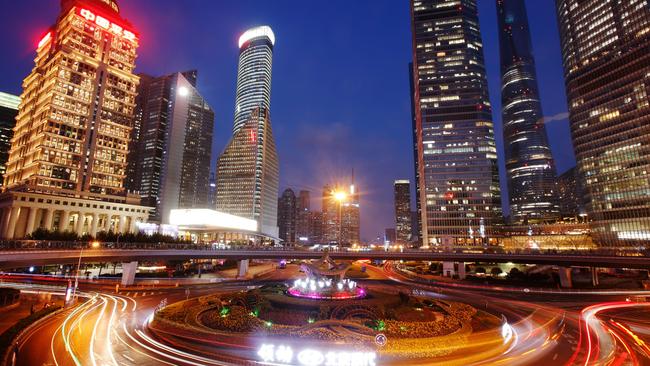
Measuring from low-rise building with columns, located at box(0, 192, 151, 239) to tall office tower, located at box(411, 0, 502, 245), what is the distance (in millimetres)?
133610

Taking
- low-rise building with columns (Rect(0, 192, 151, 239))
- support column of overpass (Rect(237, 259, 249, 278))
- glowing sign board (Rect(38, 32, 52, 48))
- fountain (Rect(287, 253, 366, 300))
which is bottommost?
support column of overpass (Rect(237, 259, 249, 278))

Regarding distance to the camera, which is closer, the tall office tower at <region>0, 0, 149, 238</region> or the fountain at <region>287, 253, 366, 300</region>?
the fountain at <region>287, 253, 366, 300</region>

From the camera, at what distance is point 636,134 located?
116 meters

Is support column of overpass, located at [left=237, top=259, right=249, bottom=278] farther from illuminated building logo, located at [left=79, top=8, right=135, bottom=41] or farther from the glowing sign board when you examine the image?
the glowing sign board

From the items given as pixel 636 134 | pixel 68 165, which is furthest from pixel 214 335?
pixel 636 134

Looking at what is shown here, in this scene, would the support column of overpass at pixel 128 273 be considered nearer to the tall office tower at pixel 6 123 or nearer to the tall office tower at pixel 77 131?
the tall office tower at pixel 77 131

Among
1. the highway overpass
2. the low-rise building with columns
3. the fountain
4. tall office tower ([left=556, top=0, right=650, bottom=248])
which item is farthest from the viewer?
tall office tower ([left=556, top=0, right=650, bottom=248])

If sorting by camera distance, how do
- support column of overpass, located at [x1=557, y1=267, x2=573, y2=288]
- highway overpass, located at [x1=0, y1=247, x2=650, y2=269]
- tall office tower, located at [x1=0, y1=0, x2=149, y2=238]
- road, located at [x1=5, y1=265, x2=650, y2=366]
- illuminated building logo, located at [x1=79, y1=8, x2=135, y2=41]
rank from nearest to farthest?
road, located at [x1=5, y1=265, x2=650, y2=366] → highway overpass, located at [x1=0, y1=247, x2=650, y2=269] → support column of overpass, located at [x1=557, y1=267, x2=573, y2=288] → tall office tower, located at [x1=0, y1=0, x2=149, y2=238] → illuminated building logo, located at [x1=79, y1=8, x2=135, y2=41]

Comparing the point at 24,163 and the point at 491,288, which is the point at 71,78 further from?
the point at 491,288

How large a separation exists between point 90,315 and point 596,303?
68.0 meters

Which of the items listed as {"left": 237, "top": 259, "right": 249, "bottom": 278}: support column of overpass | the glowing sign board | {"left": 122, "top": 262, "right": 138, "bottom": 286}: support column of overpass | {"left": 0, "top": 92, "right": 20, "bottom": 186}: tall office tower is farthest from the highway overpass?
{"left": 0, "top": 92, "right": 20, "bottom": 186}: tall office tower

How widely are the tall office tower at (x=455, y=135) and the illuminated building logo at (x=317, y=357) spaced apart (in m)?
144

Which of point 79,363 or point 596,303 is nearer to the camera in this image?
point 79,363

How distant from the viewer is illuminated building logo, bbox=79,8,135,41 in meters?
120
